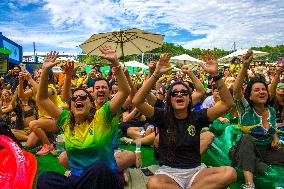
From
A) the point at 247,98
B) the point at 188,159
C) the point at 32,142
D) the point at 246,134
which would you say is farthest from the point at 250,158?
the point at 32,142

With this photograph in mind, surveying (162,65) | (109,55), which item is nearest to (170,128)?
(162,65)

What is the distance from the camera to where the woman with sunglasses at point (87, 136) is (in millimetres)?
2781

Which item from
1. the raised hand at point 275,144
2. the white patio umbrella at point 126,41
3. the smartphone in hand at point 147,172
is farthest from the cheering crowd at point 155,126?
the white patio umbrella at point 126,41

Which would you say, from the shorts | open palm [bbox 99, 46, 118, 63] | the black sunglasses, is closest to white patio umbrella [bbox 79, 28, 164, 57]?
the black sunglasses

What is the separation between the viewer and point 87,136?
3.10 metres

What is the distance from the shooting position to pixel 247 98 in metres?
4.49

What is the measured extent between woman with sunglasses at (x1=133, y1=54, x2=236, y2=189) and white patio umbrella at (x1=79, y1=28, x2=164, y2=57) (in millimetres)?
4584

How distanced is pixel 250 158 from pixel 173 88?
1581 mm

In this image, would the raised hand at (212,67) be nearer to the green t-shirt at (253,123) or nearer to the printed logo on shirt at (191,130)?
the printed logo on shirt at (191,130)

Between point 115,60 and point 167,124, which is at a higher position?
point 115,60

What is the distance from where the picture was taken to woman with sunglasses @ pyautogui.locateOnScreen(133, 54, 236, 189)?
3.15 meters

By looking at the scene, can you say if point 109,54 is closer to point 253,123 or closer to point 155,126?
point 155,126

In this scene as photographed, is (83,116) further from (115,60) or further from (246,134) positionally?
(246,134)

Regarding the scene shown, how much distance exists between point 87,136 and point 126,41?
522 centimetres
